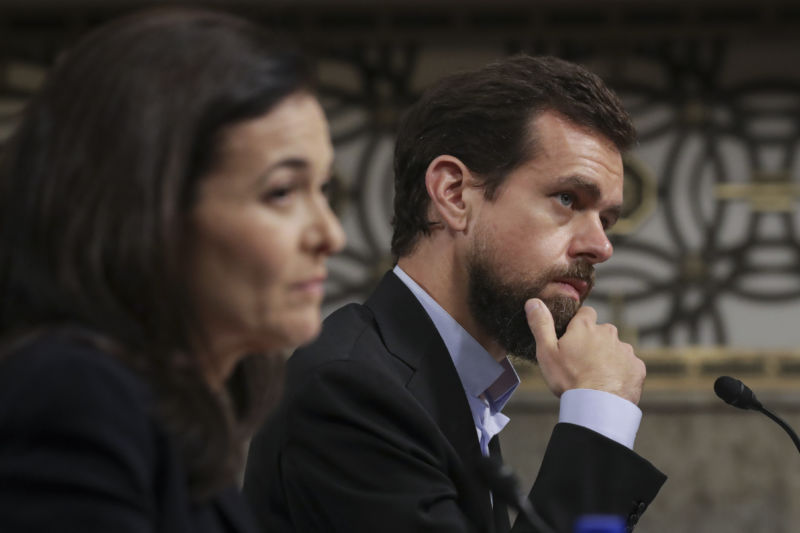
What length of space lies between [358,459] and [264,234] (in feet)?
2.65

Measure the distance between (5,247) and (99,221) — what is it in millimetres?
118

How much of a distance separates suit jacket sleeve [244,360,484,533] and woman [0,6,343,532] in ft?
1.99

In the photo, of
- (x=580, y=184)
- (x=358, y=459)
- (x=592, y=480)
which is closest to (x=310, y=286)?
(x=358, y=459)

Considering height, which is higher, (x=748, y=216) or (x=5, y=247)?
(x=5, y=247)

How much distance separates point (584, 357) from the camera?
2.22 metres

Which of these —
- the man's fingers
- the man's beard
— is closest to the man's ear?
the man's beard

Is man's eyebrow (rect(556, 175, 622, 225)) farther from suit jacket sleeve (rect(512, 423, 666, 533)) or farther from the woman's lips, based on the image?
the woman's lips

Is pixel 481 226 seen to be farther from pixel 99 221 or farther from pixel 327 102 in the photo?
pixel 327 102

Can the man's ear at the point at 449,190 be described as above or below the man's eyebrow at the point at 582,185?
below

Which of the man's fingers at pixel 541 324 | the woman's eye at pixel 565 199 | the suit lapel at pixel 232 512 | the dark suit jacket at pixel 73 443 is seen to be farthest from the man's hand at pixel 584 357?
the dark suit jacket at pixel 73 443

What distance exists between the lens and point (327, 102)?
255 inches

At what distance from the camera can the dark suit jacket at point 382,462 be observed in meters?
1.93

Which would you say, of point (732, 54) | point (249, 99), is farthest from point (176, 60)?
point (732, 54)

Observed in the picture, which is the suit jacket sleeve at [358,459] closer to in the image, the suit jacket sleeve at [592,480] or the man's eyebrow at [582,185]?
the suit jacket sleeve at [592,480]
